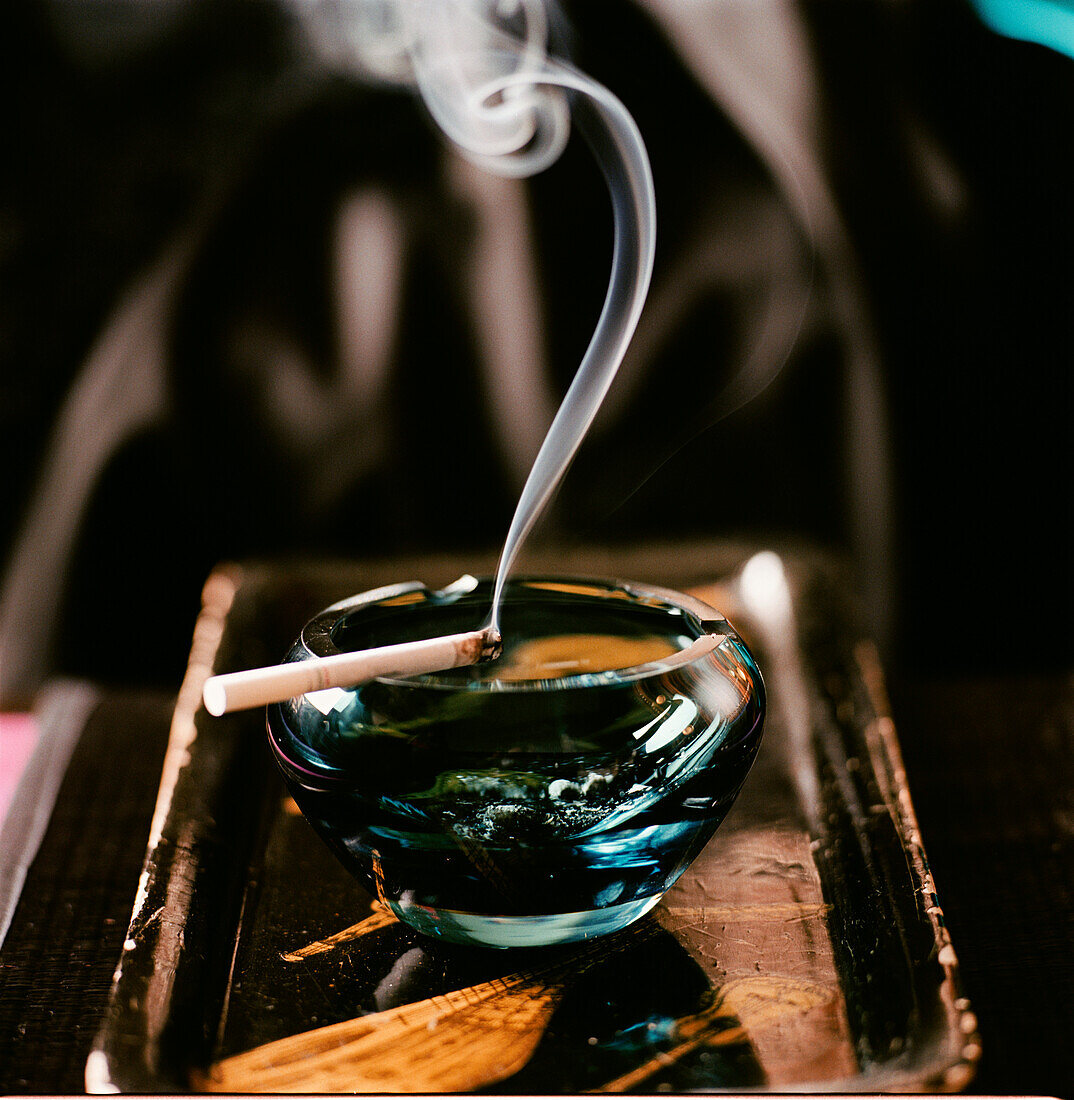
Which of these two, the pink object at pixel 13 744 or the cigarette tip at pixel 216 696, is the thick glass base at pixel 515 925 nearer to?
the cigarette tip at pixel 216 696

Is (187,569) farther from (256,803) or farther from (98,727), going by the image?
(256,803)

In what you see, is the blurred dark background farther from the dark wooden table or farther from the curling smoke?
the dark wooden table

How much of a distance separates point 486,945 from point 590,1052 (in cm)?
7

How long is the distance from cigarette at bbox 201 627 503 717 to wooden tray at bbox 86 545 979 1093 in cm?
11

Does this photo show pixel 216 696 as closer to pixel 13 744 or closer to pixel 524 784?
pixel 524 784

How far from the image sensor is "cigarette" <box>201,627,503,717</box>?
40cm

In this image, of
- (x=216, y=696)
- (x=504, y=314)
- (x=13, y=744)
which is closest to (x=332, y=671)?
(x=216, y=696)

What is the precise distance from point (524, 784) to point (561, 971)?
8cm

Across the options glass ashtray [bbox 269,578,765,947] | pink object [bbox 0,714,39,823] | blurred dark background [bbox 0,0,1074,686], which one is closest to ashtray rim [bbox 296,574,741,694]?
glass ashtray [bbox 269,578,765,947]

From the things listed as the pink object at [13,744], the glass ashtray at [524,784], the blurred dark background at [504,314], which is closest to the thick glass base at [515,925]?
the glass ashtray at [524,784]

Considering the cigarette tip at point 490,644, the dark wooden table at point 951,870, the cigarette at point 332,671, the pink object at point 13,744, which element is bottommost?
the pink object at point 13,744

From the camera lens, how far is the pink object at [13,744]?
774 millimetres

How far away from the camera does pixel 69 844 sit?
588mm

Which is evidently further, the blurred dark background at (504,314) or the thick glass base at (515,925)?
the blurred dark background at (504,314)
